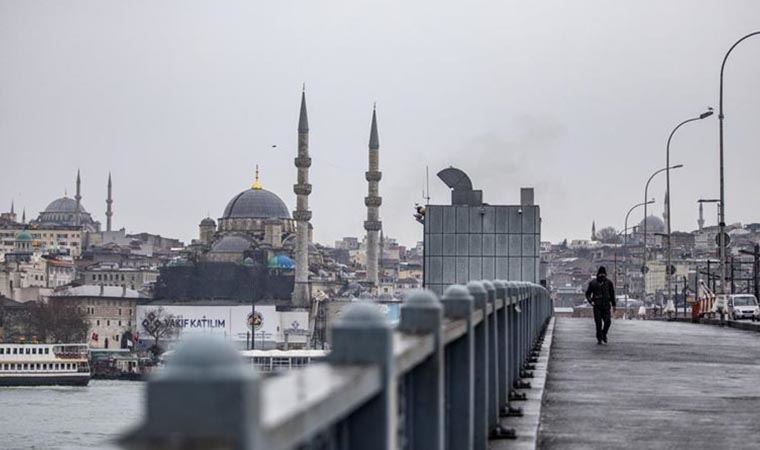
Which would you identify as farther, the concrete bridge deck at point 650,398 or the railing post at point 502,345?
the railing post at point 502,345

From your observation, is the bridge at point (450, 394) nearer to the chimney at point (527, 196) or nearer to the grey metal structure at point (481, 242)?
the grey metal structure at point (481, 242)

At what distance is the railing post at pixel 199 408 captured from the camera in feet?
7.32

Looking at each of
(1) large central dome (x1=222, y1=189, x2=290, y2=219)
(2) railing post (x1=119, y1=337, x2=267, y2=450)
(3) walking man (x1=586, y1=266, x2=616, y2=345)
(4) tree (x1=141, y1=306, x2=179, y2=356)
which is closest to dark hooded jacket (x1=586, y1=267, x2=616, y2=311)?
(3) walking man (x1=586, y1=266, x2=616, y2=345)

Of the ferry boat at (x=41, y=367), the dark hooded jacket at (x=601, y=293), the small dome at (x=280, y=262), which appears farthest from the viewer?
the small dome at (x=280, y=262)

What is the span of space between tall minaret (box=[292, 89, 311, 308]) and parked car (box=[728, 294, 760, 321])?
99.8 m

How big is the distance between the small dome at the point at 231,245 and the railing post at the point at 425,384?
156030 millimetres

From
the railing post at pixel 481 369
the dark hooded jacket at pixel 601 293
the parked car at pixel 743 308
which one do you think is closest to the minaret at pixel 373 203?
the parked car at pixel 743 308

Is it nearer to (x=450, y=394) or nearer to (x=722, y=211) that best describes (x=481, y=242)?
(x=722, y=211)

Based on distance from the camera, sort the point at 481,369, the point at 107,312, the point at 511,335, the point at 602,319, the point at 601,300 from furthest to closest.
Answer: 1. the point at 107,312
2. the point at 602,319
3. the point at 601,300
4. the point at 511,335
5. the point at 481,369

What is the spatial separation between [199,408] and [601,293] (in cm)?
1839

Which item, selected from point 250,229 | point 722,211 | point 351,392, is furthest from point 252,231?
point 351,392

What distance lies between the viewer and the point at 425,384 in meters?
4.96

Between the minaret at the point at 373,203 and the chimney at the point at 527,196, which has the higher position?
the minaret at the point at 373,203

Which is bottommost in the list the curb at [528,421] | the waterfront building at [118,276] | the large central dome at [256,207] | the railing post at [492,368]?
the curb at [528,421]
